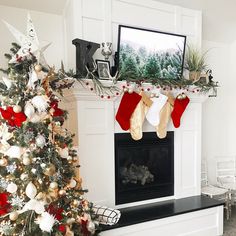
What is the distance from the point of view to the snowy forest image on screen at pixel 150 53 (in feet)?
8.84

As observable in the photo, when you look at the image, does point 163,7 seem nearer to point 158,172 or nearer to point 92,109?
point 92,109

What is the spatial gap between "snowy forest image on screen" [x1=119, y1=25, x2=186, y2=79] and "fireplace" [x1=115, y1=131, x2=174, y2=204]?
76 centimetres

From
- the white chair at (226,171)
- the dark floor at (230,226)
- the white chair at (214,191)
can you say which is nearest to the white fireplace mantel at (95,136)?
the white chair at (214,191)

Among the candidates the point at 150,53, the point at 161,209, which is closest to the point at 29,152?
the point at 161,209

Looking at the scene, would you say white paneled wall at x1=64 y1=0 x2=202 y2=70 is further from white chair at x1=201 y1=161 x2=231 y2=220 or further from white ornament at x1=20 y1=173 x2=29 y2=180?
white chair at x1=201 y1=161 x2=231 y2=220

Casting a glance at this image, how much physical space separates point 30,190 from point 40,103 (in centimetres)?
56

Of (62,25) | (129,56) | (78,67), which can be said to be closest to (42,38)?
(62,25)

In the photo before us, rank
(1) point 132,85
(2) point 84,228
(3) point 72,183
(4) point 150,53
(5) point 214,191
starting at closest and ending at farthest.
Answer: (3) point 72,183, (2) point 84,228, (1) point 132,85, (4) point 150,53, (5) point 214,191

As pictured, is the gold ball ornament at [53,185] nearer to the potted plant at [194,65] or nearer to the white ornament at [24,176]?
the white ornament at [24,176]

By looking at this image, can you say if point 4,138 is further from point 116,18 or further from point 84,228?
point 116,18

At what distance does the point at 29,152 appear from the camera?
153cm

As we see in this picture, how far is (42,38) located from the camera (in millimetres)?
2752

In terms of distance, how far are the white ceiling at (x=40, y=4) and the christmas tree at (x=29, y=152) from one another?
1.17 m

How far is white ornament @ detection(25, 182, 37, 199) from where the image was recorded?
1485mm
